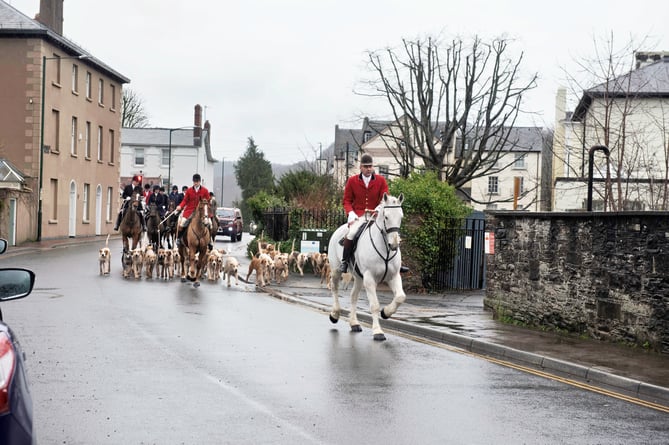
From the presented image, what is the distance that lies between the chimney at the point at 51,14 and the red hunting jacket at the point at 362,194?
41283 mm

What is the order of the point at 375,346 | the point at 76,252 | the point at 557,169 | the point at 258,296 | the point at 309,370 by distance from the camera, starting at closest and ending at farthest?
the point at 309,370 < the point at 375,346 < the point at 258,296 < the point at 76,252 < the point at 557,169

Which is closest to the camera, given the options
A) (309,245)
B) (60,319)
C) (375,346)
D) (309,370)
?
(309,370)

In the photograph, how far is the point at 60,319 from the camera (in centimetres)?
1485

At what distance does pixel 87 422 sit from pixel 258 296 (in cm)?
1343

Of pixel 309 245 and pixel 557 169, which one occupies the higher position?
pixel 557 169

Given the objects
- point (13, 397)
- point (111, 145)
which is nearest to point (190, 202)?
point (13, 397)

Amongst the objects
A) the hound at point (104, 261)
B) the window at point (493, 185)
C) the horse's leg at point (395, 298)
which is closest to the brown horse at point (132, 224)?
the hound at point (104, 261)

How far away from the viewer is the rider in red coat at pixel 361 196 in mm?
14969

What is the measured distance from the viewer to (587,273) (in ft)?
48.7

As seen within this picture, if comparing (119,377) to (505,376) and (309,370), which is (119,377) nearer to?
(309,370)

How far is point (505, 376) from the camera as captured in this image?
11.0 meters

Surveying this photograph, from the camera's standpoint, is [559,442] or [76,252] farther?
[76,252]

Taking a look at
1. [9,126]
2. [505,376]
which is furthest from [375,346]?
[9,126]

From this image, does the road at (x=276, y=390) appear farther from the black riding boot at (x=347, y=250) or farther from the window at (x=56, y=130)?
the window at (x=56, y=130)
